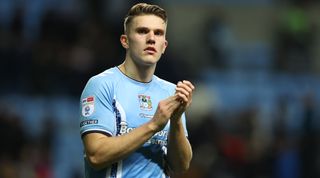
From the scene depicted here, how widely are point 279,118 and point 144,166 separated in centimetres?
991

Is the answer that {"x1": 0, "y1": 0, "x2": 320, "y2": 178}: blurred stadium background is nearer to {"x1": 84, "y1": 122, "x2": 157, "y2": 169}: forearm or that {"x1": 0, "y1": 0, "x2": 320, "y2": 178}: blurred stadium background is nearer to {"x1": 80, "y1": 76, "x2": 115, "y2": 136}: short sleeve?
{"x1": 80, "y1": 76, "x2": 115, "y2": 136}: short sleeve

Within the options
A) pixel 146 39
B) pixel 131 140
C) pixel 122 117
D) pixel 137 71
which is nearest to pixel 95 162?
pixel 131 140

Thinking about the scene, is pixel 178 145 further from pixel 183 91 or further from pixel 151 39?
pixel 151 39

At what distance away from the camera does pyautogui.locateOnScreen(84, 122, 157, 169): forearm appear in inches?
242

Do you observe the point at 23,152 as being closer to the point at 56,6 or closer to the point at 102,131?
the point at 56,6

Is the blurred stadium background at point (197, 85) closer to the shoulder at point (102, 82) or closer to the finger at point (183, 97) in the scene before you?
the shoulder at point (102, 82)

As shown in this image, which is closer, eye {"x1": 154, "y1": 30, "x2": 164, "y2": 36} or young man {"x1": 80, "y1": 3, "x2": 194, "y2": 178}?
young man {"x1": 80, "y1": 3, "x2": 194, "y2": 178}

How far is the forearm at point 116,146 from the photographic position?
6137mm

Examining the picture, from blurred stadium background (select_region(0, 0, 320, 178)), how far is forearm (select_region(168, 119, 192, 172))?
658cm

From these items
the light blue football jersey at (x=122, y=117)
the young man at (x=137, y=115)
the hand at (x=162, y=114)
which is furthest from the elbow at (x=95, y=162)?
the hand at (x=162, y=114)

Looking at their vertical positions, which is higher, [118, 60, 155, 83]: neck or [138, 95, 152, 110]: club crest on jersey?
[118, 60, 155, 83]: neck

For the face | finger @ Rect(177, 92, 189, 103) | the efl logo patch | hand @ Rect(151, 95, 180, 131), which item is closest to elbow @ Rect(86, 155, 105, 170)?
the efl logo patch

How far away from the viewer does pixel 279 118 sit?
16.2 meters

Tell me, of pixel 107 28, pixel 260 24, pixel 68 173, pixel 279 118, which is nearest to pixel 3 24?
pixel 107 28
